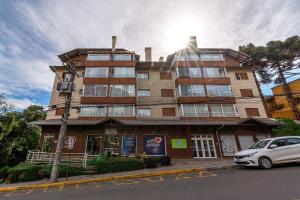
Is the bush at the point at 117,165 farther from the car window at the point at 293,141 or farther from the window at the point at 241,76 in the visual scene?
the window at the point at 241,76

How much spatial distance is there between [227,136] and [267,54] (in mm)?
16672

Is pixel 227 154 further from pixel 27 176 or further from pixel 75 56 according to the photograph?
pixel 75 56

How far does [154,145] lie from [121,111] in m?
5.96

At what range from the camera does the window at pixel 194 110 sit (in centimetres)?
2100

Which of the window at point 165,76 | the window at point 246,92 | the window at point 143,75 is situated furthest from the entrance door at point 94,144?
the window at point 246,92

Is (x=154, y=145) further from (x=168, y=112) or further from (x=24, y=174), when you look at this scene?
(x=24, y=174)

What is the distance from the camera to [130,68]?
23.9 m

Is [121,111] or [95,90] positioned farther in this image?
[95,90]

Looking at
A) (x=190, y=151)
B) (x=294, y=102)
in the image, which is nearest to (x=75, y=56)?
(x=190, y=151)

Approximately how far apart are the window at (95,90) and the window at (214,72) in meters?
14.5

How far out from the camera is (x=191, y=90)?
22.5 m

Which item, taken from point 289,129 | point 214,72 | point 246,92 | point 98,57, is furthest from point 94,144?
point 246,92

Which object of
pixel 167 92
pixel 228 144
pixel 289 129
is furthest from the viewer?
pixel 167 92

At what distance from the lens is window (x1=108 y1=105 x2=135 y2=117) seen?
67.8 ft
